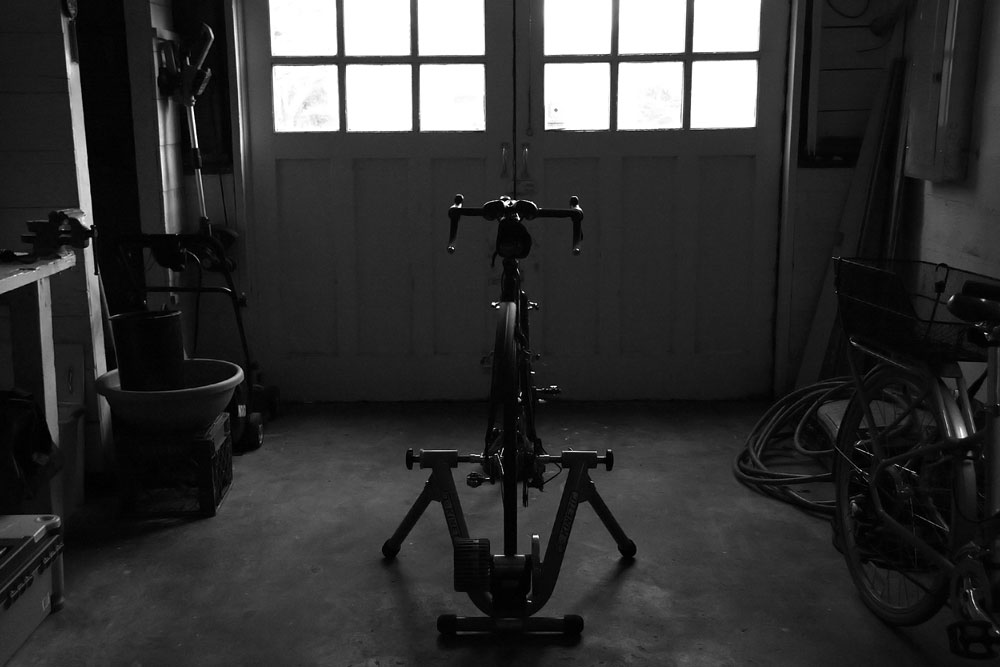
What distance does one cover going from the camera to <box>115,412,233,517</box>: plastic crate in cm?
325

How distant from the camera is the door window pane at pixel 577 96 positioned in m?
4.33

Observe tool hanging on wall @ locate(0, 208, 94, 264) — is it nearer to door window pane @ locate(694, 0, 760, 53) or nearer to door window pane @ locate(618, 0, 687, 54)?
door window pane @ locate(618, 0, 687, 54)

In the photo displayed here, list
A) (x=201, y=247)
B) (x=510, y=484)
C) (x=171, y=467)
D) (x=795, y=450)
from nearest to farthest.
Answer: (x=510, y=484) < (x=171, y=467) < (x=795, y=450) < (x=201, y=247)

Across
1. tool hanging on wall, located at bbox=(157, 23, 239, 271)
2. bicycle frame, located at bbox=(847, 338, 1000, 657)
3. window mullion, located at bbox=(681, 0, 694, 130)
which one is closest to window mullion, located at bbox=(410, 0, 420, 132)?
tool hanging on wall, located at bbox=(157, 23, 239, 271)

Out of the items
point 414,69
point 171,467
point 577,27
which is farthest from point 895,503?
point 414,69

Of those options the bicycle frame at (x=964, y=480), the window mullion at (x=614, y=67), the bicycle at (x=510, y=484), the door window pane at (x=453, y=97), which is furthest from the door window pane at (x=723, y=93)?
the bicycle frame at (x=964, y=480)

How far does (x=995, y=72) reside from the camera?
316cm

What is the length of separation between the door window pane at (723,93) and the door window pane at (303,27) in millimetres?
1564

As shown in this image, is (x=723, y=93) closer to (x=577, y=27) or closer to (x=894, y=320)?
(x=577, y=27)

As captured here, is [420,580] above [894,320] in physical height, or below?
below

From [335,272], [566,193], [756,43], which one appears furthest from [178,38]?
[756,43]

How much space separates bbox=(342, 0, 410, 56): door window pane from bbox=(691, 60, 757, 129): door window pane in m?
1.25

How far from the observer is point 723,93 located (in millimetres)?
Answer: 4355

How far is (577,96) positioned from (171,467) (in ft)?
7.48
